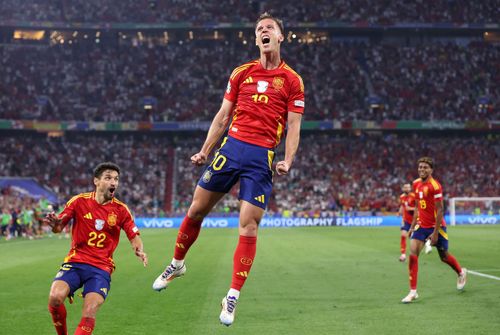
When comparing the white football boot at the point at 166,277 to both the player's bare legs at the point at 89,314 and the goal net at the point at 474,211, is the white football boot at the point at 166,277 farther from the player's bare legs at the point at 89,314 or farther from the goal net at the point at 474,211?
the goal net at the point at 474,211

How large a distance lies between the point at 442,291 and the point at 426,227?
1.47 m

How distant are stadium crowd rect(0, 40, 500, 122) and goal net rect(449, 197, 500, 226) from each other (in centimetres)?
1209

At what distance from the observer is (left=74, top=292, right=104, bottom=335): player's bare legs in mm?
7695

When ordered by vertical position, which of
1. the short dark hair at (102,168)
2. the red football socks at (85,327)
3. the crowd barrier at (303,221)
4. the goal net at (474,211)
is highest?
the short dark hair at (102,168)

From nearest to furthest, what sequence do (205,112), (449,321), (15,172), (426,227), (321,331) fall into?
(321,331) < (449,321) < (426,227) < (15,172) < (205,112)

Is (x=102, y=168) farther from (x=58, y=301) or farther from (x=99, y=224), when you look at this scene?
(x=58, y=301)

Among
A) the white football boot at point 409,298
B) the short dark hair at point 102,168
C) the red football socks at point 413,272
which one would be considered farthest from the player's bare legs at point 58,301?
the red football socks at point 413,272

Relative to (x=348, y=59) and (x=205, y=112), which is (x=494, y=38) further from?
(x=205, y=112)

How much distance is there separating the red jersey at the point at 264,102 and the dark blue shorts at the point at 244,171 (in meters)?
0.11

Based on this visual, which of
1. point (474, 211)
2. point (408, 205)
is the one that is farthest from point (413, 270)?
point (474, 211)

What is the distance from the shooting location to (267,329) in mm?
9914

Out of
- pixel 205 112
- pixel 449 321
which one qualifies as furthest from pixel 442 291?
pixel 205 112

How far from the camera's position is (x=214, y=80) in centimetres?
6216

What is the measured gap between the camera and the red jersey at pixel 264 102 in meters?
7.10
